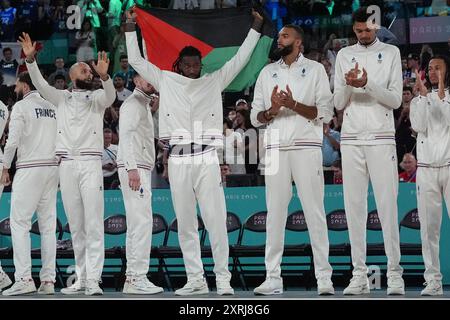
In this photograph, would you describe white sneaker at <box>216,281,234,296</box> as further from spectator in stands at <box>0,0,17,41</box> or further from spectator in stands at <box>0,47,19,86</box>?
spectator in stands at <box>0,0,17,41</box>

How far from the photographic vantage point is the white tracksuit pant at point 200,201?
26.0 feet

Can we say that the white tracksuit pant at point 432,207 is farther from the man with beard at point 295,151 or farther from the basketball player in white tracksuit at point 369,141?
the man with beard at point 295,151

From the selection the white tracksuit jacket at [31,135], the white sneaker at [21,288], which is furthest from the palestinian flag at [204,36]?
the white sneaker at [21,288]

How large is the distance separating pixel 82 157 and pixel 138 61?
102cm

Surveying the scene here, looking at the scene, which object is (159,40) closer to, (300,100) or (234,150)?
(234,150)

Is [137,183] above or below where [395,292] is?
above

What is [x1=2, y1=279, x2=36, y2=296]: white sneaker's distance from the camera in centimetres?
843

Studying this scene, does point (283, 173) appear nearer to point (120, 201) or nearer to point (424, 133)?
point (424, 133)

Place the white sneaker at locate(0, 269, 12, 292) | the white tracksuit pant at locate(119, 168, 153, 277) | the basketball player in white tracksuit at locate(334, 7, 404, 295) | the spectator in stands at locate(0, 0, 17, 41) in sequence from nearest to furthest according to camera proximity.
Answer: the basketball player in white tracksuit at locate(334, 7, 404, 295) < the white tracksuit pant at locate(119, 168, 153, 277) < the white sneaker at locate(0, 269, 12, 292) < the spectator in stands at locate(0, 0, 17, 41)

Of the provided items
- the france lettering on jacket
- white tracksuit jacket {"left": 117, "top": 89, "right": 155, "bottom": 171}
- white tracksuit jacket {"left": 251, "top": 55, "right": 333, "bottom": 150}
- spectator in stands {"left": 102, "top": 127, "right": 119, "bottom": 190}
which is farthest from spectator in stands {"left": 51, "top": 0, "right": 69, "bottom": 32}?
white tracksuit jacket {"left": 251, "top": 55, "right": 333, "bottom": 150}

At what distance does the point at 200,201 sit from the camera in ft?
26.2

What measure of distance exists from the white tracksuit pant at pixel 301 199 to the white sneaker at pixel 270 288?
0.05 metres

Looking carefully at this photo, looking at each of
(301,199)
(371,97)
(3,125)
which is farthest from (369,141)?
(3,125)

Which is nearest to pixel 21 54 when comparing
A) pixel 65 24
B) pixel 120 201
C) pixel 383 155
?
pixel 65 24
